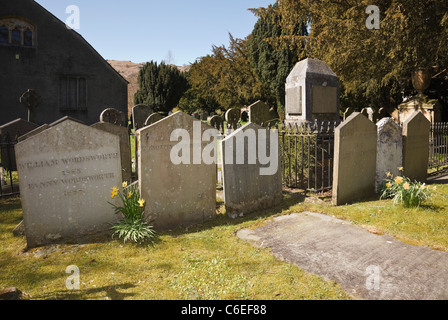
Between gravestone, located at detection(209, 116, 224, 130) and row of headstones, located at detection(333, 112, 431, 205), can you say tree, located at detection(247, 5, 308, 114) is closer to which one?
gravestone, located at detection(209, 116, 224, 130)

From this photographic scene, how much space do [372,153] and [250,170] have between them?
2954mm

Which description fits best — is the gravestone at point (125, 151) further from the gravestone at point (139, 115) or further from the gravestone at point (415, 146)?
the gravestone at point (415, 146)

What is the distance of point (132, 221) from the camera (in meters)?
4.56

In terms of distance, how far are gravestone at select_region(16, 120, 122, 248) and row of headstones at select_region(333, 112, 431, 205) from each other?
4.16 m

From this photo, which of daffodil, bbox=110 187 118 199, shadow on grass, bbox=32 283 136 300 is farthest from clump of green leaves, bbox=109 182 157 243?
shadow on grass, bbox=32 283 136 300

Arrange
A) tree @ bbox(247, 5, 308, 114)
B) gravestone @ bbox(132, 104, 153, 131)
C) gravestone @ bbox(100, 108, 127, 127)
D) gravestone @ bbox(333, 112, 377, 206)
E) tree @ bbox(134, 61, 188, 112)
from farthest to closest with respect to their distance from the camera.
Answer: tree @ bbox(134, 61, 188, 112) → tree @ bbox(247, 5, 308, 114) → gravestone @ bbox(132, 104, 153, 131) → gravestone @ bbox(100, 108, 127, 127) → gravestone @ bbox(333, 112, 377, 206)

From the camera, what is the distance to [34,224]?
13.7 ft

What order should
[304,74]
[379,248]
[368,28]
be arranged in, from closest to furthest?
[379,248]
[304,74]
[368,28]

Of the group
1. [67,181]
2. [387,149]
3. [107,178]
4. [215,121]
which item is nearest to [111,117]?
[215,121]

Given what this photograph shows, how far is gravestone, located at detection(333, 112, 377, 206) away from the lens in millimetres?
5859

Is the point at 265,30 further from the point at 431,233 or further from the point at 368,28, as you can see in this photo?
the point at 431,233

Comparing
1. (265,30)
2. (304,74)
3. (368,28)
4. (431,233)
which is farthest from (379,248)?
(265,30)
